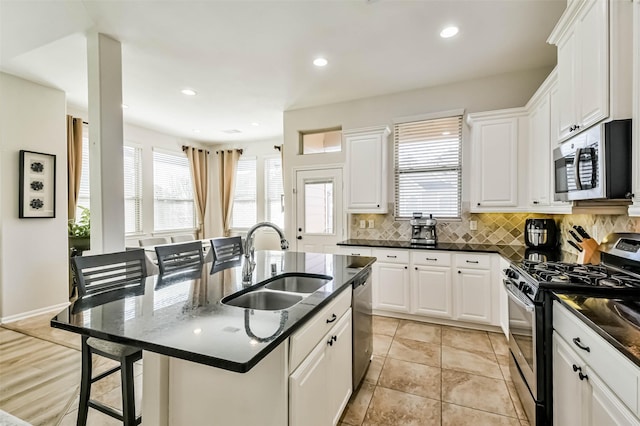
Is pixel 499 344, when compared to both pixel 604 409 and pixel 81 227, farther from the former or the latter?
pixel 81 227

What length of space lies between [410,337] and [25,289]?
4.74 m

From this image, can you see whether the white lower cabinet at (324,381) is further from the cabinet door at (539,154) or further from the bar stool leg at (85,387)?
the cabinet door at (539,154)

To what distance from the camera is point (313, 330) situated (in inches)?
53.7

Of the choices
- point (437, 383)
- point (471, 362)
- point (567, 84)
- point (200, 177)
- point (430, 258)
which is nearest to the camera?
point (567, 84)

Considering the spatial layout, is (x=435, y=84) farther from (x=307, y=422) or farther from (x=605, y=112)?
(x=307, y=422)

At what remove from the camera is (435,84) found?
384 centimetres

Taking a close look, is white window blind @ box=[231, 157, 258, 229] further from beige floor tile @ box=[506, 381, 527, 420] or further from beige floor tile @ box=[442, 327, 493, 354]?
beige floor tile @ box=[506, 381, 527, 420]

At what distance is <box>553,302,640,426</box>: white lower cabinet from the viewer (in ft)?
3.31

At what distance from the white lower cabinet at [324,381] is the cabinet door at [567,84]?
203 centimetres

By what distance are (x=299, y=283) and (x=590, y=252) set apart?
216 centimetres

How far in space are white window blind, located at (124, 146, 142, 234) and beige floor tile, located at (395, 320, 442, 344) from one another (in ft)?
16.7

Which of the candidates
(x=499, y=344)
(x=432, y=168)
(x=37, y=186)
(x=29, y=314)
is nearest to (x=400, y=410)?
(x=499, y=344)

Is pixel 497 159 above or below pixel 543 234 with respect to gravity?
above

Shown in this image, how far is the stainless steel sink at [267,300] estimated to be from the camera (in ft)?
5.48
